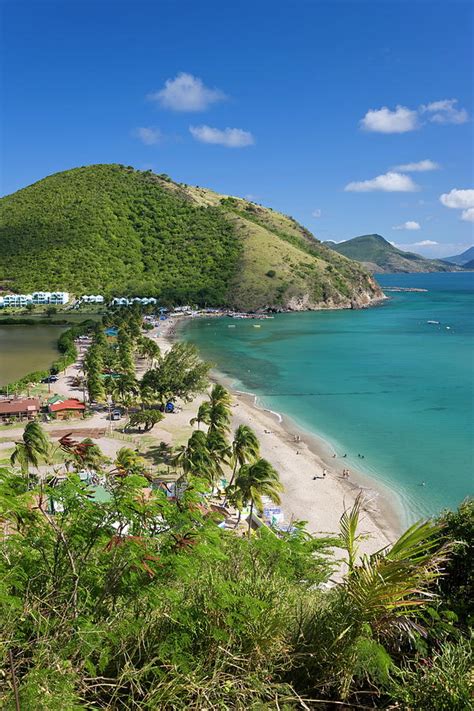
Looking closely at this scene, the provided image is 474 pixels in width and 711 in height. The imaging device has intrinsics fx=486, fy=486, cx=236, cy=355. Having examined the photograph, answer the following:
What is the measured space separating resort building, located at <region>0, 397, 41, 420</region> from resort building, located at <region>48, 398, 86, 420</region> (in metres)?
1.23

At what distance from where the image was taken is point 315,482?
96.5ft

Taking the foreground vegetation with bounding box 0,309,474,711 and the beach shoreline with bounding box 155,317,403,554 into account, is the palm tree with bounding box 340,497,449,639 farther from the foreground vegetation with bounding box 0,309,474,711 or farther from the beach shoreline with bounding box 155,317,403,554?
the beach shoreline with bounding box 155,317,403,554

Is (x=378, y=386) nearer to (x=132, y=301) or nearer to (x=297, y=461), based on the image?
(x=297, y=461)

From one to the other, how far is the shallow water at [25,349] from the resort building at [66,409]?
16.1 m

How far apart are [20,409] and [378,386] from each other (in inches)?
1446

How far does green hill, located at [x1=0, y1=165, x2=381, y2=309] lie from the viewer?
134625 mm

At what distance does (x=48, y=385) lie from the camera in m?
50.1

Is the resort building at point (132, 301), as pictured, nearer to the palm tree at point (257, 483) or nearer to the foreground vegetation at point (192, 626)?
the palm tree at point (257, 483)

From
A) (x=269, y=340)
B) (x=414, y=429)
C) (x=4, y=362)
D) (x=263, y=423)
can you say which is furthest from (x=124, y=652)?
(x=269, y=340)

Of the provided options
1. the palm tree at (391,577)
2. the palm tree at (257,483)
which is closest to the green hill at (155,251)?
the palm tree at (257,483)

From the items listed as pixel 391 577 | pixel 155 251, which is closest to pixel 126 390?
pixel 391 577

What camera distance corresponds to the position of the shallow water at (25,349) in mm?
59438

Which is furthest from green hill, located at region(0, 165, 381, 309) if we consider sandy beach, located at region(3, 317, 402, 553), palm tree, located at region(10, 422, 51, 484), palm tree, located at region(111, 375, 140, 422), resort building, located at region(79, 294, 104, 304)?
palm tree, located at region(10, 422, 51, 484)

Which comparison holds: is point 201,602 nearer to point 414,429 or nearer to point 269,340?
point 414,429
